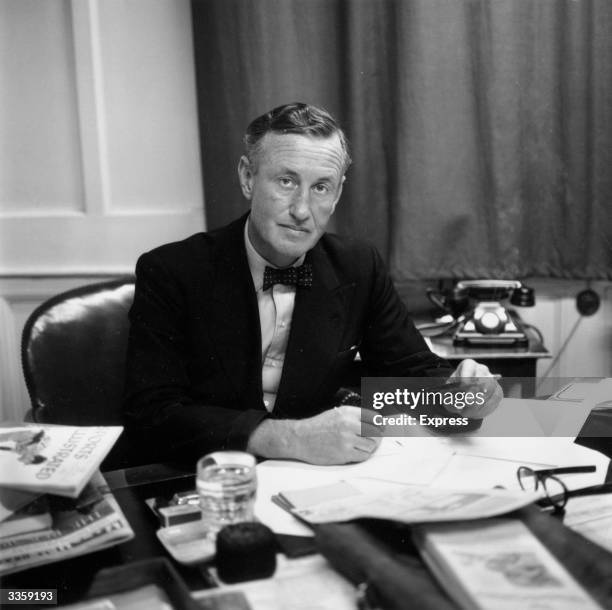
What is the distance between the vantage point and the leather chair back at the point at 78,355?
1.55 meters

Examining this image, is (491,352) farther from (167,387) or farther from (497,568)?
(497,568)

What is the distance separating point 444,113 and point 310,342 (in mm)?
1103

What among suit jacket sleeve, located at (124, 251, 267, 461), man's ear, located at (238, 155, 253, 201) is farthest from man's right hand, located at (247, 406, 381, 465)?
man's ear, located at (238, 155, 253, 201)

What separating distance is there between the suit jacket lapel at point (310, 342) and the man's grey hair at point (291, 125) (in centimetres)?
32

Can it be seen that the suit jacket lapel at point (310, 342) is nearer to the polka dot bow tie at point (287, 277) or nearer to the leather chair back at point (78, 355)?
the polka dot bow tie at point (287, 277)

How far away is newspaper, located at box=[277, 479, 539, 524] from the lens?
80cm

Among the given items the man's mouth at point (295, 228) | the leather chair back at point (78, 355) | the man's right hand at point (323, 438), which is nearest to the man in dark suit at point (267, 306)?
the man's mouth at point (295, 228)

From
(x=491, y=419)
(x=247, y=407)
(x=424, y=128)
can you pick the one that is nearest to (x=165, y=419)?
(x=247, y=407)

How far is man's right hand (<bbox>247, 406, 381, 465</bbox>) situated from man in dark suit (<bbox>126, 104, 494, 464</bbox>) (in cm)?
26

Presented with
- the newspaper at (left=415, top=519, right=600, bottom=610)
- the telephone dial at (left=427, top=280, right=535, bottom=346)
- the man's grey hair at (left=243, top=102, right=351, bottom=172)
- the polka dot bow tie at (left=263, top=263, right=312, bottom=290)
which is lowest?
the telephone dial at (left=427, top=280, right=535, bottom=346)

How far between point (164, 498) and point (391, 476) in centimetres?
34

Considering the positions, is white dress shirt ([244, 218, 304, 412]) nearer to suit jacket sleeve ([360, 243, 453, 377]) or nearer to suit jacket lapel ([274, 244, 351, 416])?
suit jacket lapel ([274, 244, 351, 416])

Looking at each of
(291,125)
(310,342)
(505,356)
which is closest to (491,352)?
(505,356)

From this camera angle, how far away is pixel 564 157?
2.40m
